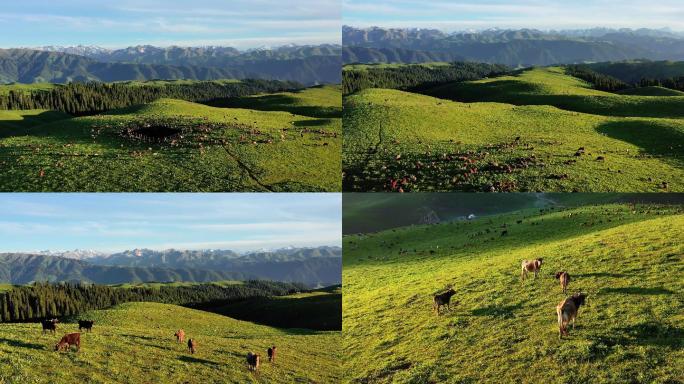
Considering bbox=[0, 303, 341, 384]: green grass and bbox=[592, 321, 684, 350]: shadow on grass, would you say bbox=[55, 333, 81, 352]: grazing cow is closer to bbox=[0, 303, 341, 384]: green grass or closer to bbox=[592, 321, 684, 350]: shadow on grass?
bbox=[0, 303, 341, 384]: green grass

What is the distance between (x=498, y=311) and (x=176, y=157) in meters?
40.1

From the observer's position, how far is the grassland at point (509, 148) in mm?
48875

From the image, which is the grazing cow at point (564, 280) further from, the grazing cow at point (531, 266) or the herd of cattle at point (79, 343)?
the herd of cattle at point (79, 343)

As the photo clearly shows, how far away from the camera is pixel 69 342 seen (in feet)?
90.3

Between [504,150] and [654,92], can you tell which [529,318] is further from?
[654,92]

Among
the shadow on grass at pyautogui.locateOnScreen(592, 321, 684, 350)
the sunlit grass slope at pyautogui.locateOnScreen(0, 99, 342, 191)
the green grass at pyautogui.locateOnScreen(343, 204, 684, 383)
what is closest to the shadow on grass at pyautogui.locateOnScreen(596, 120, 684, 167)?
the green grass at pyautogui.locateOnScreen(343, 204, 684, 383)

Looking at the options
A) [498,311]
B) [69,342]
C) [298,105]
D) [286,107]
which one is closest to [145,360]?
[69,342]

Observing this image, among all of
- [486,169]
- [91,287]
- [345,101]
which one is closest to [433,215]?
[345,101]

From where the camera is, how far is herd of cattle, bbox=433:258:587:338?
892 inches

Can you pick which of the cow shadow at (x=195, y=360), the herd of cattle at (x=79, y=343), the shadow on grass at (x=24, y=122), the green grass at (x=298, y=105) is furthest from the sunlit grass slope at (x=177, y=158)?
the green grass at (x=298, y=105)

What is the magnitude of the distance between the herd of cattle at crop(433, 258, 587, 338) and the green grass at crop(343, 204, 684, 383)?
0.46 metres

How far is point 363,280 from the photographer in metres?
44.2

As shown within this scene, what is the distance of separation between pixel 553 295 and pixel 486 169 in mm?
25419

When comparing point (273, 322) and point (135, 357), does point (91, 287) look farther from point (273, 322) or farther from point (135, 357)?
point (135, 357)
